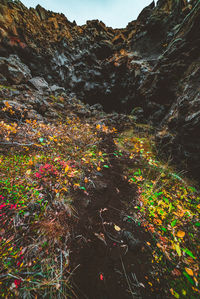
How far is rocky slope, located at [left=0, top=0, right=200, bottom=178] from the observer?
4.43 meters

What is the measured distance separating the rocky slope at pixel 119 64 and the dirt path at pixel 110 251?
3.20 metres

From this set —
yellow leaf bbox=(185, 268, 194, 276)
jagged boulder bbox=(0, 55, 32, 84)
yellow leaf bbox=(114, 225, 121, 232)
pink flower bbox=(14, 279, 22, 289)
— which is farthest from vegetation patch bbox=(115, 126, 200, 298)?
jagged boulder bbox=(0, 55, 32, 84)

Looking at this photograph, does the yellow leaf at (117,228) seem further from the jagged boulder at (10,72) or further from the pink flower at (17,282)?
the jagged boulder at (10,72)

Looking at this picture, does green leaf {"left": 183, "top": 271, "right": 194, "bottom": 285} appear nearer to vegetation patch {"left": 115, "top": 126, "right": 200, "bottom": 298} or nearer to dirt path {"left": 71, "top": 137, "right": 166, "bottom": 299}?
vegetation patch {"left": 115, "top": 126, "right": 200, "bottom": 298}

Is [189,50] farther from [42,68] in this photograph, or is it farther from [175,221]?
[42,68]

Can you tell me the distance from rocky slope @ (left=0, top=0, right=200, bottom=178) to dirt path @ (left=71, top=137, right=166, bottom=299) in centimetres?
320

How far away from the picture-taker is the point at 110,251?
5.83 ft

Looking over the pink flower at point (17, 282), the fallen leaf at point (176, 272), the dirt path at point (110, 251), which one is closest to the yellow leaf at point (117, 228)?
the dirt path at point (110, 251)

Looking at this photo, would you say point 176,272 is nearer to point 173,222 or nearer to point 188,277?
point 188,277

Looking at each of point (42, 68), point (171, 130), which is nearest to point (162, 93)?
point (171, 130)

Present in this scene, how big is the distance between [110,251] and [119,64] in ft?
51.5

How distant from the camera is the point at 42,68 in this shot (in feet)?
31.4

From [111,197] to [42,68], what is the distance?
13.2m

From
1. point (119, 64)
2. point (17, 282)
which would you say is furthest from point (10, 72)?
point (119, 64)
